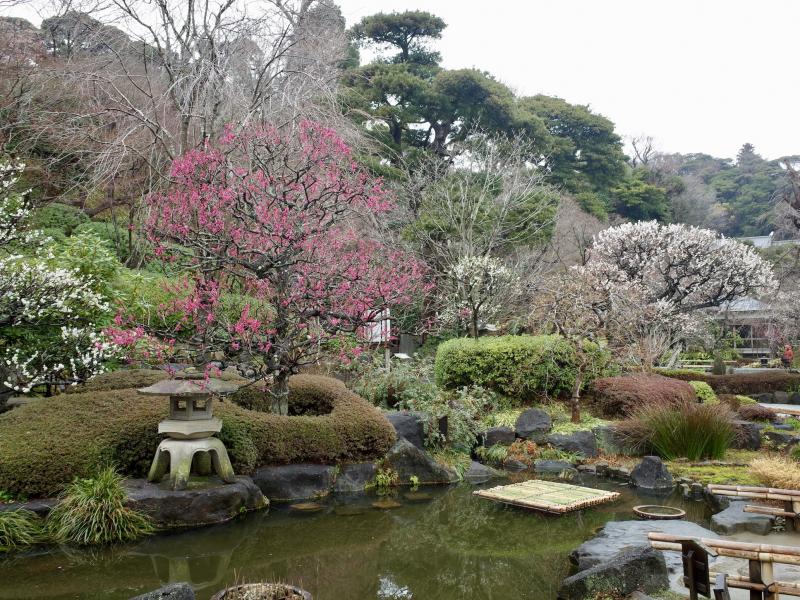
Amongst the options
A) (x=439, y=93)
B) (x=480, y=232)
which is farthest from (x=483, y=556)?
(x=439, y=93)

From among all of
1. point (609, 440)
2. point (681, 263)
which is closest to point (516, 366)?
point (609, 440)

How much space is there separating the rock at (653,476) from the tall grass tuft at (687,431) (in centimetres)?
103

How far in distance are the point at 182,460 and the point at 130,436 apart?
0.80m

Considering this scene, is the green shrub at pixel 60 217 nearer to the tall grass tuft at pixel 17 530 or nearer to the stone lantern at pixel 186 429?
the stone lantern at pixel 186 429

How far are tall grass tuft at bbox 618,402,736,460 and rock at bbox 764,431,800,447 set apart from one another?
79 cm

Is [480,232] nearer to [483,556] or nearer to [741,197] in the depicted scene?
[483,556]

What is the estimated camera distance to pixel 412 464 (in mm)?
8531

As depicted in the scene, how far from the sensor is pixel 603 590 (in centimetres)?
429

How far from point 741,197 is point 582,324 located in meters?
34.3

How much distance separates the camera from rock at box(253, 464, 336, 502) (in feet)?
24.4

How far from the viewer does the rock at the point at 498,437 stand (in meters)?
10.2

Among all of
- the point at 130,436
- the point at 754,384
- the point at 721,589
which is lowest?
the point at 754,384

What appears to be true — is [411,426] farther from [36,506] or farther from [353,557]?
[36,506]

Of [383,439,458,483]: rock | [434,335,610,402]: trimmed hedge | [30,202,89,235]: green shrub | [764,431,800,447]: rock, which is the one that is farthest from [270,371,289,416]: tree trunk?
[30,202,89,235]: green shrub
